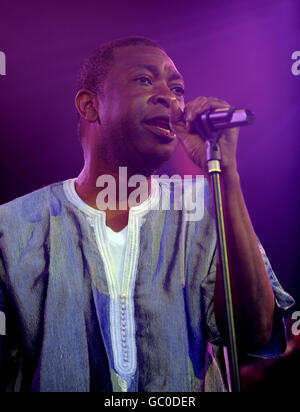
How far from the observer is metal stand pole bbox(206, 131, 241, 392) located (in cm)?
129

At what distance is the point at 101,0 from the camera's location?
221cm

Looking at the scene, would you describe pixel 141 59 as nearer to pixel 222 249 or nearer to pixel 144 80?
pixel 144 80

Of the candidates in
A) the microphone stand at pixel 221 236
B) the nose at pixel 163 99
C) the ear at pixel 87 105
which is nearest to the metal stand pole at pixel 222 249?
the microphone stand at pixel 221 236

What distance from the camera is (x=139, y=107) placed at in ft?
6.11

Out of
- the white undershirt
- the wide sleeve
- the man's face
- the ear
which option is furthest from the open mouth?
the wide sleeve

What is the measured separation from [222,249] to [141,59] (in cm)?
103

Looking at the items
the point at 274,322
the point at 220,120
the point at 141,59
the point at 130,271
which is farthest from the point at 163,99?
the point at 274,322

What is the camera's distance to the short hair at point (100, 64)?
2.01 meters

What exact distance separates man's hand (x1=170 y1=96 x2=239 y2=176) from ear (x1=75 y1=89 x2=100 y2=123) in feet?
1.72

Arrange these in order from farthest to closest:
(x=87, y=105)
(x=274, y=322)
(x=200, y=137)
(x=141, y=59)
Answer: (x=87, y=105) < (x=141, y=59) < (x=274, y=322) < (x=200, y=137)

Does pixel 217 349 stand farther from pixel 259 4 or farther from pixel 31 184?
pixel 259 4

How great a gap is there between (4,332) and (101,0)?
1.62 m

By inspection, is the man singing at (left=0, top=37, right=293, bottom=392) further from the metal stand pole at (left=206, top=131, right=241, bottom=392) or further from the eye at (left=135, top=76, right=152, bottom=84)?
the metal stand pole at (left=206, top=131, right=241, bottom=392)
